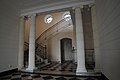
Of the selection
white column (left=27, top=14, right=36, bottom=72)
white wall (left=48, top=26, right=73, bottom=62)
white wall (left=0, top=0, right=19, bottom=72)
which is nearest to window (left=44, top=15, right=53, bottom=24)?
white wall (left=48, top=26, right=73, bottom=62)

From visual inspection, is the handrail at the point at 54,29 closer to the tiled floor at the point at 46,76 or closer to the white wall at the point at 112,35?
the tiled floor at the point at 46,76

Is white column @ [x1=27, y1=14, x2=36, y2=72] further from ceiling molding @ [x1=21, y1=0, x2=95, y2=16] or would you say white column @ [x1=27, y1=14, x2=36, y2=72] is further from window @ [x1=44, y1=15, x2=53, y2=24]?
window @ [x1=44, y1=15, x2=53, y2=24]

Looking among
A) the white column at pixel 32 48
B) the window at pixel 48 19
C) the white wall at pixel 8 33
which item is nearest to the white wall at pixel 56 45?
the window at pixel 48 19

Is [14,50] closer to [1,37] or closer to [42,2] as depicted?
[1,37]

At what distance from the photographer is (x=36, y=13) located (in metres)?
5.14

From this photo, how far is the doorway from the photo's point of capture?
412 inches

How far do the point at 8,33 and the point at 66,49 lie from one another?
942cm

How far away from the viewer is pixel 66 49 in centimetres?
1066

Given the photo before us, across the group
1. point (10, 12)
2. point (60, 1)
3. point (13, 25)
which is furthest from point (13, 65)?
point (60, 1)

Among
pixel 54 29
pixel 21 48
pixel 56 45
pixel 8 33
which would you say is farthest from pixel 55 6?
pixel 56 45

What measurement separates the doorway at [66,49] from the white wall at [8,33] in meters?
9.13

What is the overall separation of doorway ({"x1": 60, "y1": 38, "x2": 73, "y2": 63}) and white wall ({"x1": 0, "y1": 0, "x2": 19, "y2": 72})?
9.13 meters

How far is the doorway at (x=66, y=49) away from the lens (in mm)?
10469

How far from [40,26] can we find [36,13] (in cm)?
574
